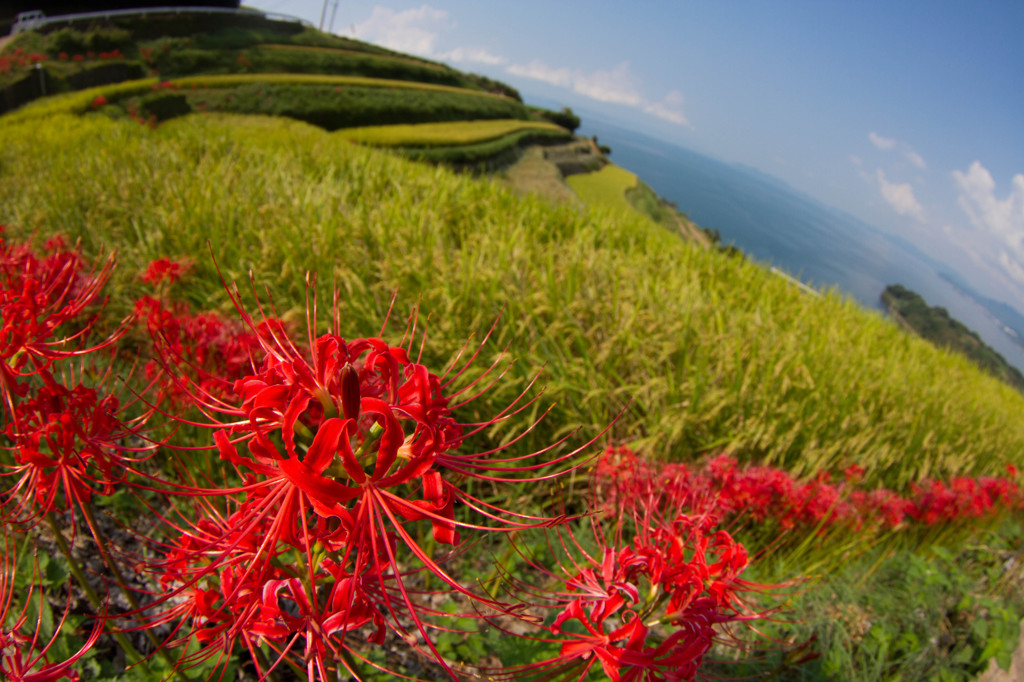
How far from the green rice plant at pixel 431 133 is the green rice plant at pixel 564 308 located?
748cm

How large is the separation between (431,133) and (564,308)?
14.2 m

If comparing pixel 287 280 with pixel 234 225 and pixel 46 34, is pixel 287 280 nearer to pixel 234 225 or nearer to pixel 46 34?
pixel 234 225

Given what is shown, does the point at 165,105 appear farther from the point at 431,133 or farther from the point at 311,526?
the point at 311,526

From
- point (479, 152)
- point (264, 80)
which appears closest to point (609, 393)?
point (479, 152)

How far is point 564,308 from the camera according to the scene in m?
3.26

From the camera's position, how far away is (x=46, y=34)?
551 inches

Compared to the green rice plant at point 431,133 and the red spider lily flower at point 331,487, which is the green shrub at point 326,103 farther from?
the red spider lily flower at point 331,487

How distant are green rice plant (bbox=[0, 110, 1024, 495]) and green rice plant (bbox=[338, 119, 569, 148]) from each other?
7.48 metres

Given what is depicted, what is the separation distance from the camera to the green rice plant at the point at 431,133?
1300cm

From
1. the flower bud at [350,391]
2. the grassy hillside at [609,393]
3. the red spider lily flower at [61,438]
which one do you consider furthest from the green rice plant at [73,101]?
the flower bud at [350,391]

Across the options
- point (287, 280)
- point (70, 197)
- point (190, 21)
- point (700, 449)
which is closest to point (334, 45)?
point (190, 21)

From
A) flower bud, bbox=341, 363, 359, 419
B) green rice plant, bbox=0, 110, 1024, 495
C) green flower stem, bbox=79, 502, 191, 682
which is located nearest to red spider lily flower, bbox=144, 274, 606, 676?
flower bud, bbox=341, 363, 359, 419

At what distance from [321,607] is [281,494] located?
343 millimetres

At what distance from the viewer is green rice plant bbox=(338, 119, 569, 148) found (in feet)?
42.6
